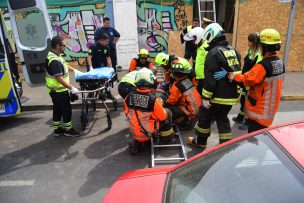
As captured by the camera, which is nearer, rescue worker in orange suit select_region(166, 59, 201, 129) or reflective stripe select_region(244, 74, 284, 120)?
reflective stripe select_region(244, 74, 284, 120)

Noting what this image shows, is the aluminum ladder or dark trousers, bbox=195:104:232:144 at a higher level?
dark trousers, bbox=195:104:232:144

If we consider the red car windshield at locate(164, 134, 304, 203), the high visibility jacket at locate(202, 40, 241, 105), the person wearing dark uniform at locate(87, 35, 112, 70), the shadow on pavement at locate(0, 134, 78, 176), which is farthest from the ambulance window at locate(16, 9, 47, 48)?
the red car windshield at locate(164, 134, 304, 203)

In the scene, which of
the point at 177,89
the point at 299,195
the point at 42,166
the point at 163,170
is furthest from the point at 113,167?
the point at 299,195

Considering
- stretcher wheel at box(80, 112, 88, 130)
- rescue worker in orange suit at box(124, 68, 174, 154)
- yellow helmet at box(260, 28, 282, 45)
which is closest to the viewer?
yellow helmet at box(260, 28, 282, 45)

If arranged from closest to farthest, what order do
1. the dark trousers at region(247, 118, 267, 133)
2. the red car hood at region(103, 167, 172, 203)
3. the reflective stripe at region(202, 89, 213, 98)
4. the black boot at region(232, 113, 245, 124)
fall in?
1. the red car hood at region(103, 167, 172, 203)
2. the dark trousers at region(247, 118, 267, 133)
3. the reflective stripe at region(202, 89, 213, 98)
4. the black boot at region(232, 113, 245, 124)

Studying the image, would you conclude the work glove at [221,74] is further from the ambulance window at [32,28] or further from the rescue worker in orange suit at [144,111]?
the ambulance window at [32,28]

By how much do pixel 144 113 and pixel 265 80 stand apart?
1805 millimetres

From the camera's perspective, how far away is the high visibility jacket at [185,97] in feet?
16.9

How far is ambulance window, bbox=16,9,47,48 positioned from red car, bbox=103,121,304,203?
4552mm

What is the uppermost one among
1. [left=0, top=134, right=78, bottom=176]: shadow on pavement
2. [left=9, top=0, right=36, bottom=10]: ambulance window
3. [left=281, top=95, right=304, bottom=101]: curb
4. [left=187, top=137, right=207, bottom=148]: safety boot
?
[left=9, top=0, right=36, bottom=10]: ambulance window

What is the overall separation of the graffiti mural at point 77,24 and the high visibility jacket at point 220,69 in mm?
6517

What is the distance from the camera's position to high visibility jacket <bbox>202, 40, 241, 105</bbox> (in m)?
3.95

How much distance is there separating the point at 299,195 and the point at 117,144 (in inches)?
153

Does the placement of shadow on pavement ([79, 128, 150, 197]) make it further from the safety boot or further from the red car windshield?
the red car windshield
